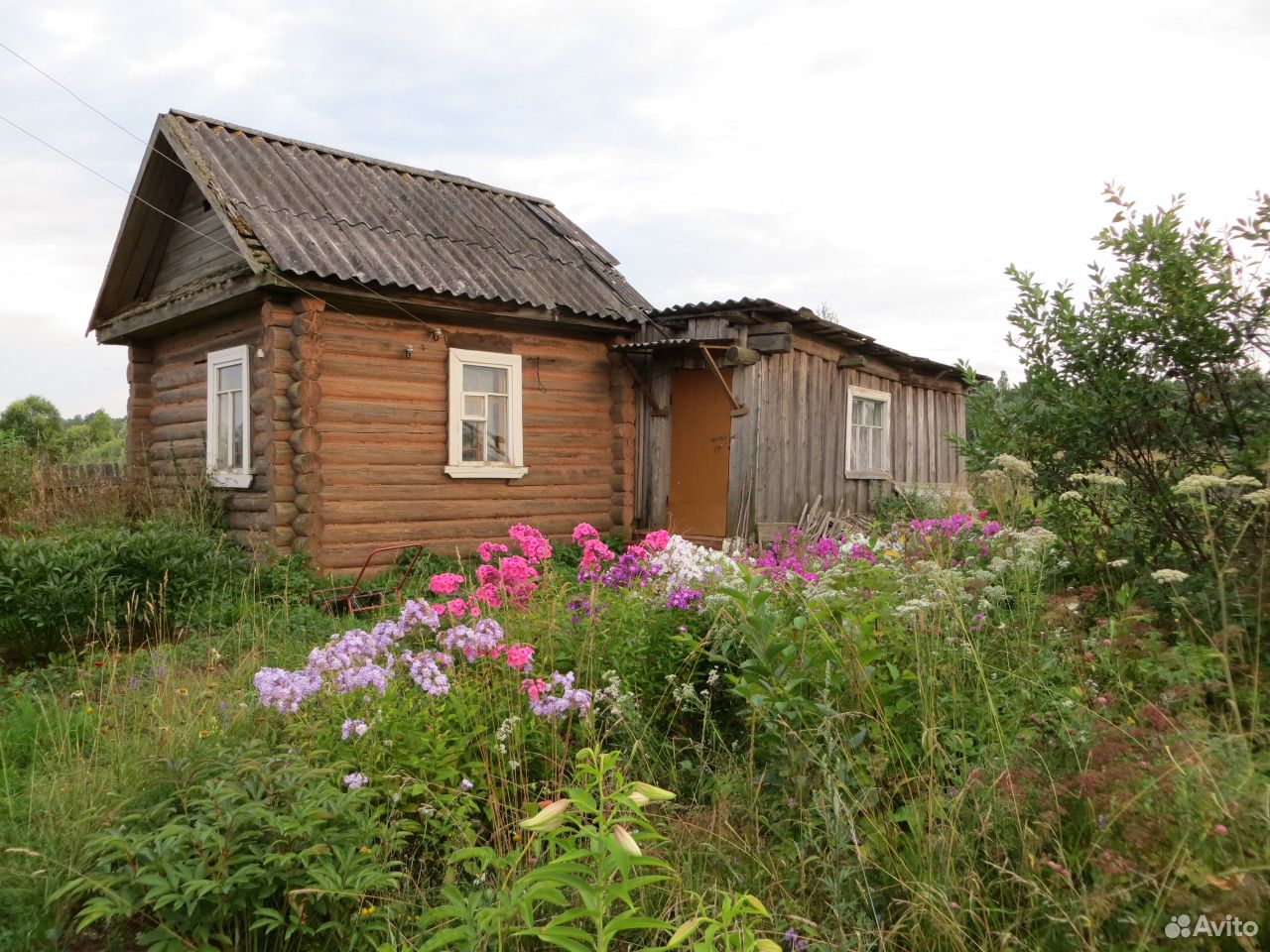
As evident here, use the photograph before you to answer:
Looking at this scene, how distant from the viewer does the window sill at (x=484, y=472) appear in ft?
32.6

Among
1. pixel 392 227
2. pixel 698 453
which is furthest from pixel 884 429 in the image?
pixel 392 227

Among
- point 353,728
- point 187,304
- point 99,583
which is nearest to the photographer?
point 353,728

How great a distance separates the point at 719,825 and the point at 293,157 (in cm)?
1080

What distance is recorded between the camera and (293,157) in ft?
35.6

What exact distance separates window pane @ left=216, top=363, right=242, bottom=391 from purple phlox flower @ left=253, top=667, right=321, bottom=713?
7.87 metres

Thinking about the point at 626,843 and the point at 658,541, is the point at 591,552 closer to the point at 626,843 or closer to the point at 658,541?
the point at 658,541

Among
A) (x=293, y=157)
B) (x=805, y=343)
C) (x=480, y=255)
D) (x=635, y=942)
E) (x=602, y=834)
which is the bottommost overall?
(x=635, y=942)

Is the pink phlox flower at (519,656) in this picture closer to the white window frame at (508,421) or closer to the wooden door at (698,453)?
the white window frame at (508,421)

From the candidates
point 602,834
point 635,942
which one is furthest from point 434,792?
point 602,834

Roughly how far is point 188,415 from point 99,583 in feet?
14.1

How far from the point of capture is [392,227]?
10.3m

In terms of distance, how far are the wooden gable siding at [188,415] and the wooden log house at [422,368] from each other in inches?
1.5

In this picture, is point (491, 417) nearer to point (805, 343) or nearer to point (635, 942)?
point (805, 343)

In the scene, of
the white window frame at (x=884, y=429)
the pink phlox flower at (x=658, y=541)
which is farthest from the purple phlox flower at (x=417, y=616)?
the white window frame at (x=884, y=429)
